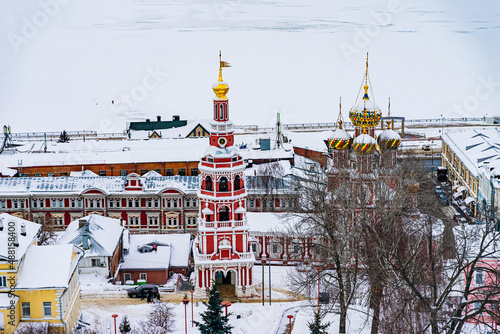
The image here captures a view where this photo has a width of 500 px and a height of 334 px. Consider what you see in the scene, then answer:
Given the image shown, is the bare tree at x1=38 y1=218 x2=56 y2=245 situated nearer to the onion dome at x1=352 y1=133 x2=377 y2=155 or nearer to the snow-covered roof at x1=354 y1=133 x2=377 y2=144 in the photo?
the onion dome at x1=352 y1=133 x2=377 y2=155

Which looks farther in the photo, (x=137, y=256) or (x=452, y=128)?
(x=452, y=128)

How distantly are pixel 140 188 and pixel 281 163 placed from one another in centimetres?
982

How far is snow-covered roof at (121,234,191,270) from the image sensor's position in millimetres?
45812

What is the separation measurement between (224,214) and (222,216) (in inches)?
5.7

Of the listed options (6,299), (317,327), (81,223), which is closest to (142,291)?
(81,223)

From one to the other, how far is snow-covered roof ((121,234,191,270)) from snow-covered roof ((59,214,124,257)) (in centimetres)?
123

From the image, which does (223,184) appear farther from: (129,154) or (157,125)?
(157,125)

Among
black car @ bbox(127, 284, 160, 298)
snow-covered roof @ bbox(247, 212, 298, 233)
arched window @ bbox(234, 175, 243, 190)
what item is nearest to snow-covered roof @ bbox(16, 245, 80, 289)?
black car @ bbox(127, 284, 160, 298)

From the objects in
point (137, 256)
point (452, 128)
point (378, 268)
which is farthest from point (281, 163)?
point (452, 128)

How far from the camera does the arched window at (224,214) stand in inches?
1708

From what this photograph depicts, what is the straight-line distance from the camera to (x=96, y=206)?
177 feet

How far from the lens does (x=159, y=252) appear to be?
46.7m

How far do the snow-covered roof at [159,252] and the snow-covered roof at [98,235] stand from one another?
1.23m

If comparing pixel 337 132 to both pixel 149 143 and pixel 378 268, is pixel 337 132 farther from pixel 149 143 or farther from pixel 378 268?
pixel 149 143
